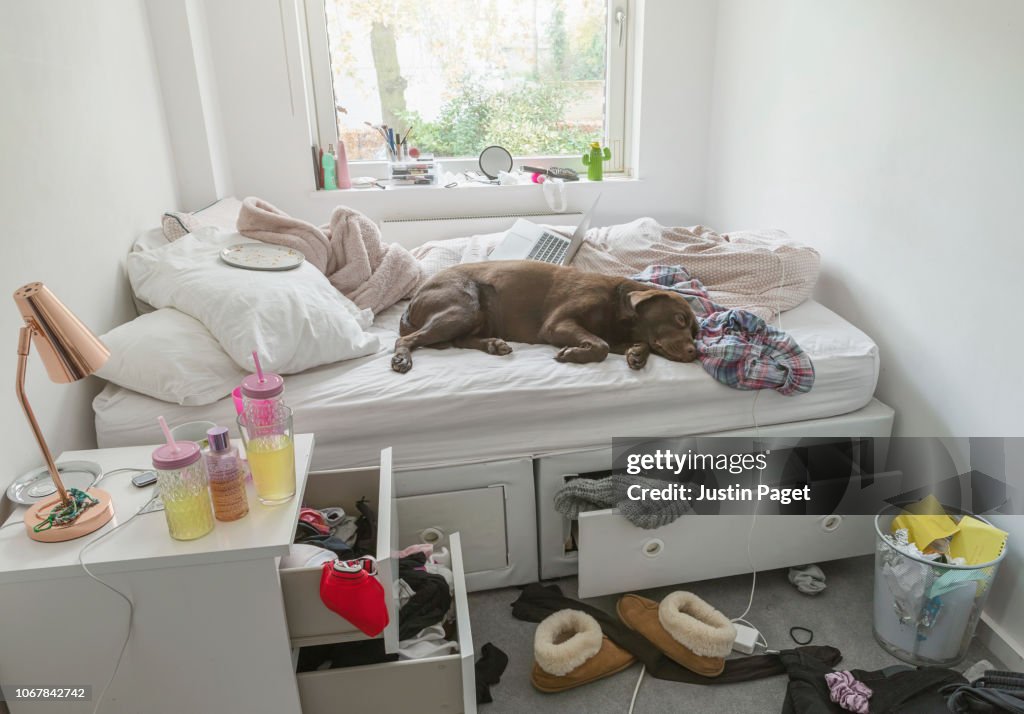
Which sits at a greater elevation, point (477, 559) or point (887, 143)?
point (887, 143)

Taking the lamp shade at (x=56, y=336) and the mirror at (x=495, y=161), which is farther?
the mirror at (x=495, y=161)

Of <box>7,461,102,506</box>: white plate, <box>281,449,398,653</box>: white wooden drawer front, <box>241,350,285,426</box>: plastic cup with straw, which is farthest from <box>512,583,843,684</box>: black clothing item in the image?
<box>7,461,102,506</box>: white plate

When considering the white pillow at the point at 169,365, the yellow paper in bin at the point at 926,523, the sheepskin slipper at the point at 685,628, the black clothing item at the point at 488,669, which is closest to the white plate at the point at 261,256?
the white pillow at the point at 169,365

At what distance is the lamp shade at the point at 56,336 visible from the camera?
972 millimetres

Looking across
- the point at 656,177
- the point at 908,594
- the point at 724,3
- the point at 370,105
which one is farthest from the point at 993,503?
the point at 370,105

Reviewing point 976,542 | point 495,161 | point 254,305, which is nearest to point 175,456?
point 254,305

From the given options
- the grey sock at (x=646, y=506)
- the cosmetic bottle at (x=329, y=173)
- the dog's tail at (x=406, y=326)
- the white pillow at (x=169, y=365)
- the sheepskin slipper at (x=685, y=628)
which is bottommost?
the sheepskin slipper at (x=685, y=628)

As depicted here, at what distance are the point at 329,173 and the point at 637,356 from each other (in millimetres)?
1741

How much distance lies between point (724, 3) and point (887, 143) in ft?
4.25

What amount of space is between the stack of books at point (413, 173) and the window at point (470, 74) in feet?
0.68

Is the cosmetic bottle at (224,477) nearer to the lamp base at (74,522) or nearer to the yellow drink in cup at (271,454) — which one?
the yellow drink in cup at (271,454)

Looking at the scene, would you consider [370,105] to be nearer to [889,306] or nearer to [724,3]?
[724,3]

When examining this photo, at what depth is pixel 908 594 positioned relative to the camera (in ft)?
5.03

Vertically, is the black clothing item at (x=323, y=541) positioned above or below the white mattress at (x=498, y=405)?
below
